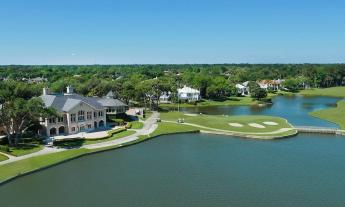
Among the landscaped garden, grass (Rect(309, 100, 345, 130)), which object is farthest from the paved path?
grass (Rect(309, 100, 345, 130))

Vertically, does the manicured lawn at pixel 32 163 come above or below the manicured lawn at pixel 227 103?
below

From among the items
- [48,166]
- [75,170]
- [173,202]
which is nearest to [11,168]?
[48,166]

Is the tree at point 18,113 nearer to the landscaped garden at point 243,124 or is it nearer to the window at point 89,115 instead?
the window at point 89,115

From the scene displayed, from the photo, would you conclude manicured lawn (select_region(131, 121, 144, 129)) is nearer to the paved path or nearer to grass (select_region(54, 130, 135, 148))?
the paved path

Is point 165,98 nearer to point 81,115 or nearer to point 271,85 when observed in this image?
point 81,115

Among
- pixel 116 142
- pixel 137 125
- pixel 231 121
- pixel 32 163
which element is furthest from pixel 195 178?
pixel 231 121

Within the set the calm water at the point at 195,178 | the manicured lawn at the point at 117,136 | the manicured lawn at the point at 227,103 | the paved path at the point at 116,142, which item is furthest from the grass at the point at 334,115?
the manicured lawn at the point at 117,136
